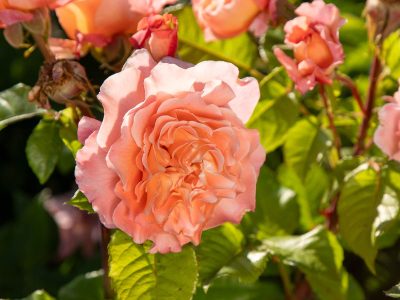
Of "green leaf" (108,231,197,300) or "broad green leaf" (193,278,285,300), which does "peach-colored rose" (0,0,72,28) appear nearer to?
"green leaf" (108,231,197,300)

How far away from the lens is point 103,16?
703 millimetres

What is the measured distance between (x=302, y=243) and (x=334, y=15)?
211 millimetres

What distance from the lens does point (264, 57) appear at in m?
0.92

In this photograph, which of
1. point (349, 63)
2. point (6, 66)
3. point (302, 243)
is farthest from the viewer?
point (6, 66)

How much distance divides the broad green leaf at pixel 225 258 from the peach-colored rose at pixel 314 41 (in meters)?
0.15

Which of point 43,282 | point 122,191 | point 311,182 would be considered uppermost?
point 122,191

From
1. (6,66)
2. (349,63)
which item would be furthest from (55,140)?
(6,66)

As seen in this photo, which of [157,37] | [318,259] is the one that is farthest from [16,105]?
[318,259]

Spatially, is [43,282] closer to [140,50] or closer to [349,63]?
[349,63]

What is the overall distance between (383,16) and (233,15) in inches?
5.0

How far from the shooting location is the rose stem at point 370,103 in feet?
2.69

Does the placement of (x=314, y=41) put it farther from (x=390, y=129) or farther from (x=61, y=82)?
(x=61, y=82)

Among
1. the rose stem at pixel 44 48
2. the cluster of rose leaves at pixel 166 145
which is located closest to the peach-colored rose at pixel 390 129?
the cluster of rose leaves at pixel 166 145

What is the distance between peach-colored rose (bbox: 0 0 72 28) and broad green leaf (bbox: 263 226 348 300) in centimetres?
28
